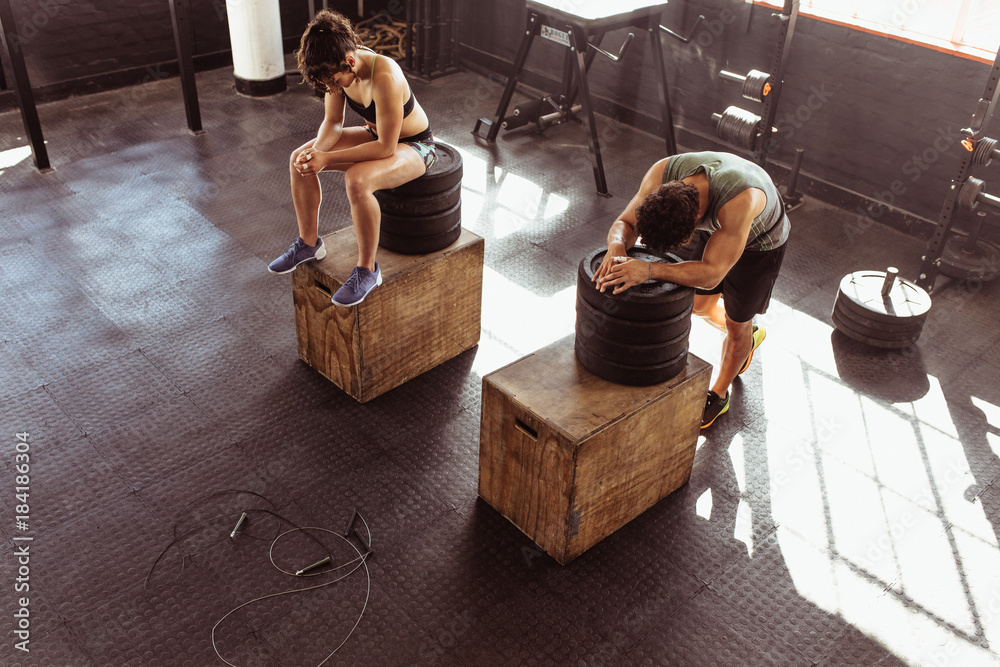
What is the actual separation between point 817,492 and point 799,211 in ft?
8.19

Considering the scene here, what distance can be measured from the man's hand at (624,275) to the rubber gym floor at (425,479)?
3.11 feet

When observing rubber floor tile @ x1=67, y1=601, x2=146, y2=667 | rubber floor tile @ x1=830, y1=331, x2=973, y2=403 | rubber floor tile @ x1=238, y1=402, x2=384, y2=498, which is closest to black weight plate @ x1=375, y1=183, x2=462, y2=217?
rubber floor tile @ x1=238, y1=402, x2=384, y2=498

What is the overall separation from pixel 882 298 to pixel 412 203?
231 cm

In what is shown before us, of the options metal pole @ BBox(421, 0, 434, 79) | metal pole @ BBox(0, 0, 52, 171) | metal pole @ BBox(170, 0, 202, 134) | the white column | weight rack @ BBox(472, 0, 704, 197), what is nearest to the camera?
metal pole @ BBox(0, 0, 52, 171)

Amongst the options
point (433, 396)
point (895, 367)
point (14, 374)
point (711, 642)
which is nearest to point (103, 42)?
point (14, 374)

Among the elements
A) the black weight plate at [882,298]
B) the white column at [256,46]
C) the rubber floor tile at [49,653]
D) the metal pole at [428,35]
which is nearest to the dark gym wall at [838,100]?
the black weight plate at [882,298]

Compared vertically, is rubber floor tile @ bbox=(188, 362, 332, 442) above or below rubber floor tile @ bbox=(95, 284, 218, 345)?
below

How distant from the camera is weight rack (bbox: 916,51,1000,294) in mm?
3852

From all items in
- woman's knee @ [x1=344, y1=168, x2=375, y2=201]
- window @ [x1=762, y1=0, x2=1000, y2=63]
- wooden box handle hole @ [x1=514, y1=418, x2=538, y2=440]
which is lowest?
wooden box handle hole @ [x1=514, y1=418, x2=538, y2=440]

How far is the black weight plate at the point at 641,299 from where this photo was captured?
8.24 feet

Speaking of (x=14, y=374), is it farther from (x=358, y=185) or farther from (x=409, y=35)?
(x=409, y=35)

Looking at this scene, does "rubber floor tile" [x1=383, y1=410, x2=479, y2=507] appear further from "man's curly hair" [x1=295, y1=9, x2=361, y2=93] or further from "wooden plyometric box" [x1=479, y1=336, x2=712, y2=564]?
"man's curly hair" [x1=295, y1=9, x2=361, y2=93]

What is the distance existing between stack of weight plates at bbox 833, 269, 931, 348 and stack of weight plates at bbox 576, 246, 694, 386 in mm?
1519

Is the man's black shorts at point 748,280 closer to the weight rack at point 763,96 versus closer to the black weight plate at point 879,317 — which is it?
the black weight plate at point 879,317
